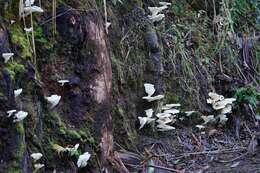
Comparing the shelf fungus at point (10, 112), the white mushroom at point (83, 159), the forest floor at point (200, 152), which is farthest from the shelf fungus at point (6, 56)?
the forest floor at point (200, 152)

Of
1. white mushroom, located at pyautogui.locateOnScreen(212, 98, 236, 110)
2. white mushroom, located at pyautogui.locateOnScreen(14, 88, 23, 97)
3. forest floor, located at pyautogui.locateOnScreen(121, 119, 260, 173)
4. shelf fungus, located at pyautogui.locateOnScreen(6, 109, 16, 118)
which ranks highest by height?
white mushroom, located at pyautogui.locateOnScreen(14, 88, 23, 97)

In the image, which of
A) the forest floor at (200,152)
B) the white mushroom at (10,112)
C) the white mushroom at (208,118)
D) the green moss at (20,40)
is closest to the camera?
the white mushroom at (10,112)

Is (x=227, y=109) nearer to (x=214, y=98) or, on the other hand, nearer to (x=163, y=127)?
(x=214, y=98)

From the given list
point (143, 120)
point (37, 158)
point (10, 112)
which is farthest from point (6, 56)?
point (143, 120)

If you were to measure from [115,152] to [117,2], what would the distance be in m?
1.61

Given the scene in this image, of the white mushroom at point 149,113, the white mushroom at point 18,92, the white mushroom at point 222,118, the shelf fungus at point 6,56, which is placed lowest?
the white mushroom at point 222,118

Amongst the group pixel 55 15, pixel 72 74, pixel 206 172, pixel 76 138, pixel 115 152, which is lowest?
pixel 206 172

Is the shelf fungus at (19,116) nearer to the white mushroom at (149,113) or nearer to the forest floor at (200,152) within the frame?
the forest floor at (200,152)

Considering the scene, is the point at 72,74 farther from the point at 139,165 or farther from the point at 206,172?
the point at 206,172

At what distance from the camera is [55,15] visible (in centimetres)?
323

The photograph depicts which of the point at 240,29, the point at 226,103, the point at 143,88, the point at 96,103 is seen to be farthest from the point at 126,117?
the point at 240,29

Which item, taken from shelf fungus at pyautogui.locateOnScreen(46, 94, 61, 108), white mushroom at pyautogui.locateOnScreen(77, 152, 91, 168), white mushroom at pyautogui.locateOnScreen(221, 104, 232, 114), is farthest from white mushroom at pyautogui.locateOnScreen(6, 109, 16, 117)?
white mushroom at pyautogui.locateOnScreen(221, 104, 232, 114)

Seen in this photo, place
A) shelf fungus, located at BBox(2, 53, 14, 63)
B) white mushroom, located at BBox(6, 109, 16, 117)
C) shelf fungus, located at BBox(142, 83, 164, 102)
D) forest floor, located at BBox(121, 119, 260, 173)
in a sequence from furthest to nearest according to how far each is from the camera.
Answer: shelf fungus, located at BBox(142, 83, 164, 102) → forest floor, located at BBox(121, 119, 260, 173) → shelf fungus, located at BBox(2, 53, 14, 63) → white mushroom, located at BBox(6, 109, 16, 117)

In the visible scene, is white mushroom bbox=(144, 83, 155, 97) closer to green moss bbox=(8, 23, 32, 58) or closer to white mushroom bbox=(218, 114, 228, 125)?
white mushroom bbox=(218, 114, 228, 125)
